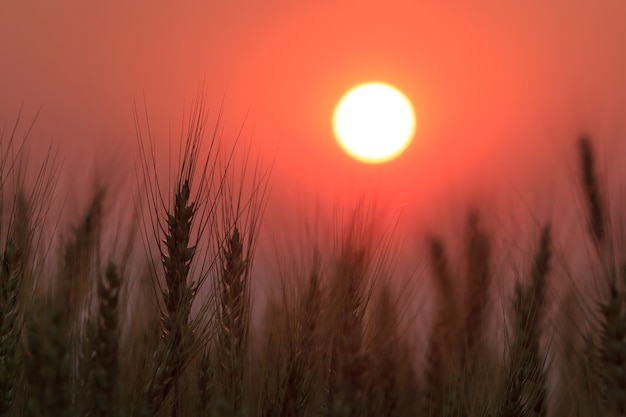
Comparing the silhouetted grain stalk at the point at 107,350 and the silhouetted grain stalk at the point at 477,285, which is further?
the silhouetted grain stalk at the point at 477,285

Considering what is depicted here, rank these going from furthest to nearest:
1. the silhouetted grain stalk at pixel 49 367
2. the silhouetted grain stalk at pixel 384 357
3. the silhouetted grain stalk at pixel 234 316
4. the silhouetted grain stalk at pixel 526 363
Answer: the silhouetted grain stalk at pixel 384 357 → the silhouetted grain stalk at pixel 526 363 → the silhouetted grain stalk at pixel 234 316 → the silhouetted grain stalk at pixel 49 367

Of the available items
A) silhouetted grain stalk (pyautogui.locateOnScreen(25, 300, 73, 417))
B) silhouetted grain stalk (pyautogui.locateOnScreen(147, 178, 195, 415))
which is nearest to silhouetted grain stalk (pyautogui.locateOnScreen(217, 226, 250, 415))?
silhouetted grain stalk (pyautogui.locateOnScreen(147, 178, 195, 415))

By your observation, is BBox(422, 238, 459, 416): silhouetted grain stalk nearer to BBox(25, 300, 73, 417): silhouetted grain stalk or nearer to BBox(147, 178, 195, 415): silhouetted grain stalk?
BBox(147, 178, 195, 415): silhouetted grain stalk

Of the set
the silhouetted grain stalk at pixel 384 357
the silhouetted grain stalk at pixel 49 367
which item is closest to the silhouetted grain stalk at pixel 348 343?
the silhouetted grain stalk at pixel 384 357

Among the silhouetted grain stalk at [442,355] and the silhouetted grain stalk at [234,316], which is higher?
the silhouetted grain stalk at [234,316]

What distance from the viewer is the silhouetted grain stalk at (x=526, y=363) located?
74.7 inches

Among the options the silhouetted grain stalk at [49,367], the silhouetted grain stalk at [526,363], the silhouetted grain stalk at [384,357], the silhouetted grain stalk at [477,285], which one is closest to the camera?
the silhouetted grain stalk at [49,367]

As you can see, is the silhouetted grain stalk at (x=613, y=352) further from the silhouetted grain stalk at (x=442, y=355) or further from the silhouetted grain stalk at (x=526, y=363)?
the silhouetted grain stalk at (x=442, y=355)

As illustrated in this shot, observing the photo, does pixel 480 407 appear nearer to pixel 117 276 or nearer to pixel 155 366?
pixel 155 366

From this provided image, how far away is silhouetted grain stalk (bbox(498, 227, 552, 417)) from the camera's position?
6.23 ft

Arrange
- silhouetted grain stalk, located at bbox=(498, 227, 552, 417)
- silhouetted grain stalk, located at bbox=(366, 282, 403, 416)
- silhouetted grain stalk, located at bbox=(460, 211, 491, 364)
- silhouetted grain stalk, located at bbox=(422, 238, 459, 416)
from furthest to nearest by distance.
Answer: silhouetted grain stalk, located at bbox=(460, 211, 491, 364) < silhouetted grain stalk, located at bbox=(422, 238, 459, 416) < silhouetted grain stalk, located at bbox=(366, 282, 403, 416) < silhouetted grain stalk, located at bbox=(498, 227, 552, 417)

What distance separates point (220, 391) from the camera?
5.52ft

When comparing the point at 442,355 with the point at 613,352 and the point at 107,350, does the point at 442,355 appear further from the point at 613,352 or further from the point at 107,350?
the point at 107,350

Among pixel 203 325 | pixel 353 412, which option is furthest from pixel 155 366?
pixel 353 412
